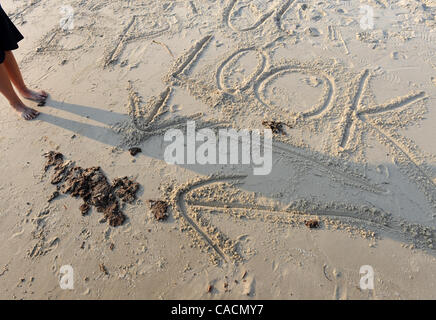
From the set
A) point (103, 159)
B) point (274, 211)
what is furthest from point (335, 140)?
point (103, 159)

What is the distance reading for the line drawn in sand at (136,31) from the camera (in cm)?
366

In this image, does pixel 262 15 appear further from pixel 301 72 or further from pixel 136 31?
pixel 136 31

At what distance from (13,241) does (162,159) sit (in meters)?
1.40

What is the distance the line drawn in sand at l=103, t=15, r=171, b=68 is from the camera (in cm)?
366

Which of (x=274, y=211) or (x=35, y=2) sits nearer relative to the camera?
(x=274, y=211)

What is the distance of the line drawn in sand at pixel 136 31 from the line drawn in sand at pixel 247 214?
2.33 meters

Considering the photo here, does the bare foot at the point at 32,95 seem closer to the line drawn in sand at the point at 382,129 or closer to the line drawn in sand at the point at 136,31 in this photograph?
the line drawn in sand at the point at 136,31

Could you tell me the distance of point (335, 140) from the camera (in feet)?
8.55

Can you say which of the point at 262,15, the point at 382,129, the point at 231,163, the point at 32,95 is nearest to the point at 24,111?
the point at 32,95

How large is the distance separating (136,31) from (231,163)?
2734mm
